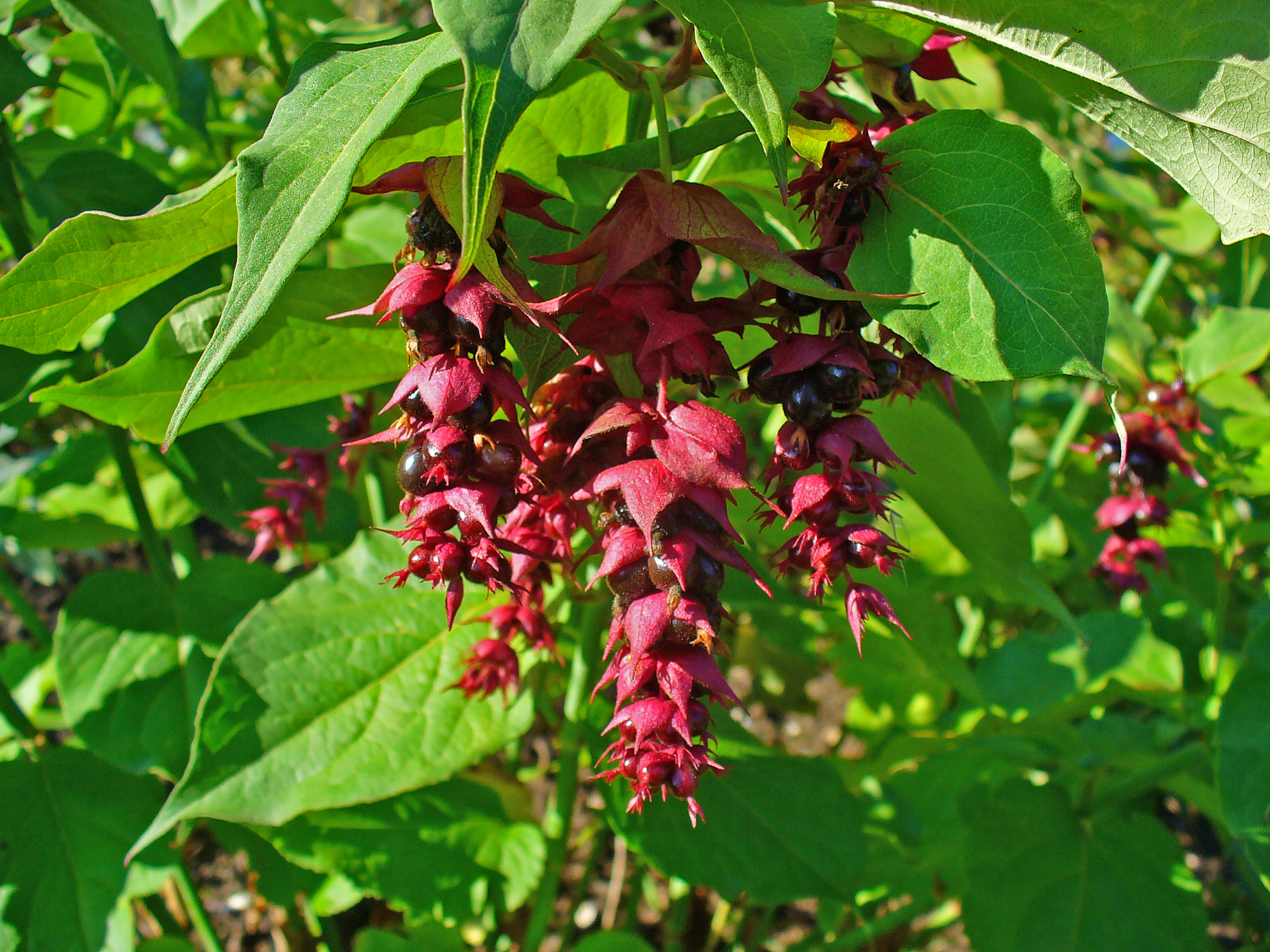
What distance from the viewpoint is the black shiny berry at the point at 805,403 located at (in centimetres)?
44

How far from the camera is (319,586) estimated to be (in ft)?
2.79

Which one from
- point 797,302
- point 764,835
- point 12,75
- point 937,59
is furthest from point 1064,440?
point 12,75

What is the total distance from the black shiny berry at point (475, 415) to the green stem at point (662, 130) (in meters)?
0.15

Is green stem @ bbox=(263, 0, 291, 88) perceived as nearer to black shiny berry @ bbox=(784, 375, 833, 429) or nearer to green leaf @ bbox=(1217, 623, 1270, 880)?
black shiny berry @ bbox=(784, 375, 833, 429)

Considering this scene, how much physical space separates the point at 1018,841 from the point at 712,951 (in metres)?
0.72

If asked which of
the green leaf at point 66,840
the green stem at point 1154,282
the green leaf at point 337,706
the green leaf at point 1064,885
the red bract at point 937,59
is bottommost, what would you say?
the green leaf at point 1064,885

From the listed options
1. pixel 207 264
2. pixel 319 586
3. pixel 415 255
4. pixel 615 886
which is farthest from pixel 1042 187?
pixel 615 886

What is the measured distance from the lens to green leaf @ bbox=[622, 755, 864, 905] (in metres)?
0.84

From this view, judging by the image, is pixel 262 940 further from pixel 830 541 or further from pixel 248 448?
pixel 830 541

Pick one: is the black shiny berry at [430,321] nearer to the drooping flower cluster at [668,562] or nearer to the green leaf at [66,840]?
the drooping flower cluster at [668,562]

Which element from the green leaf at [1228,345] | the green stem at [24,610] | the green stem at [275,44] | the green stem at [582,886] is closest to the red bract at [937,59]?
the green leaf at [1228,345]

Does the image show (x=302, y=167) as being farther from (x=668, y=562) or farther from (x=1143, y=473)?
(x=1143, y=473)

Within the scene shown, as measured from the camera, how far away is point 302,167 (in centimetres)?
39

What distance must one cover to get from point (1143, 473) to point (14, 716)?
1.24 metres
